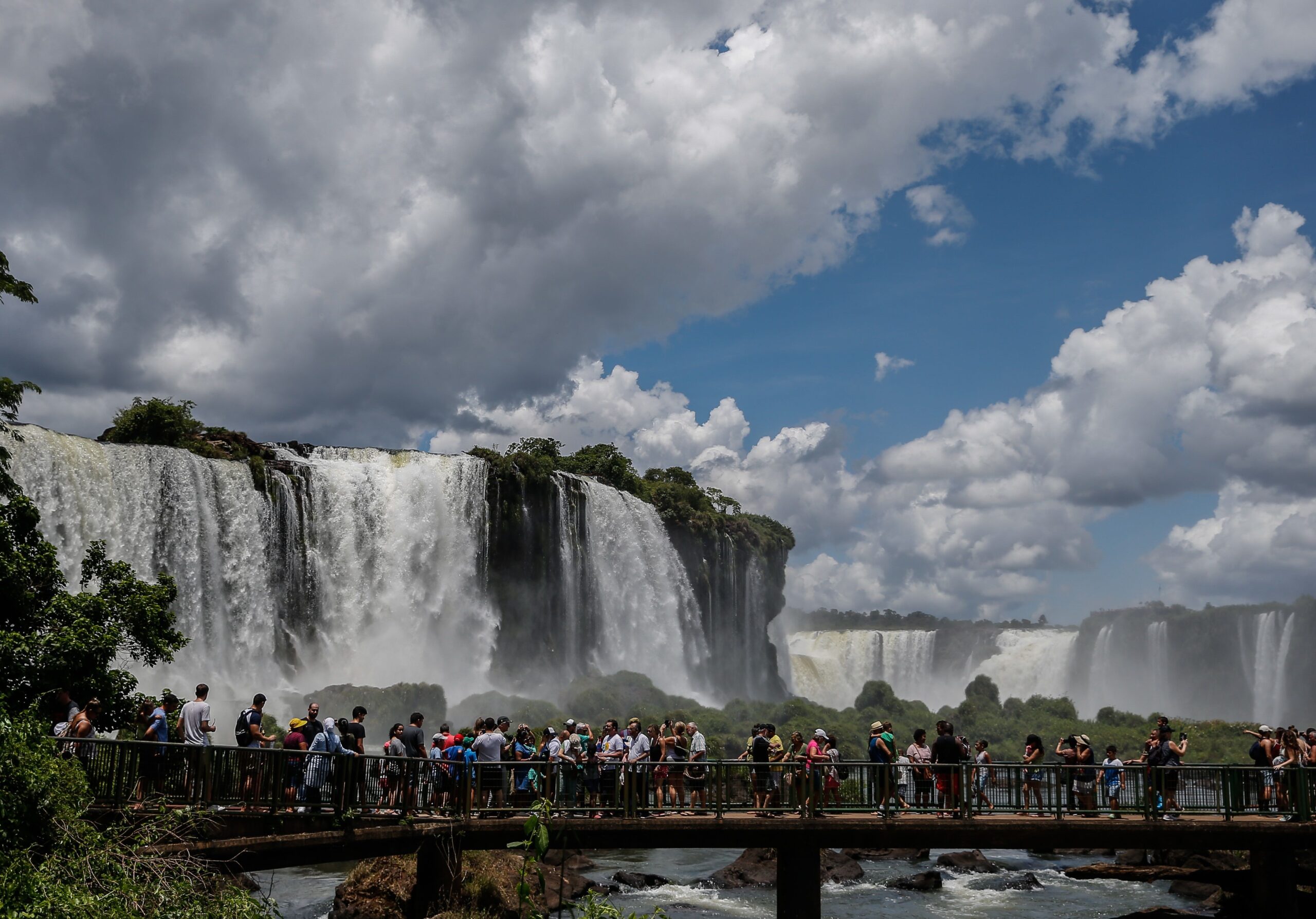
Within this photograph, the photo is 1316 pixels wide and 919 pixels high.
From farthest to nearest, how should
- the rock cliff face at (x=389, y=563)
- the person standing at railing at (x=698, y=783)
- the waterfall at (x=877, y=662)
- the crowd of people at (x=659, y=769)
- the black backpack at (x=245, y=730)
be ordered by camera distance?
the waterfall at (x=877, y=662)
the rock cliff face at (x=389, y=563)
the person standing at railing at (x=698, y=783)
the black backpack at (x=245, y=730)
the crowd of people at (x=659, y=769)

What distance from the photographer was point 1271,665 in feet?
269

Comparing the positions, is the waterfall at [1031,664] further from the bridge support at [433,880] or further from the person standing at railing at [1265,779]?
the bridge support at [433,880]

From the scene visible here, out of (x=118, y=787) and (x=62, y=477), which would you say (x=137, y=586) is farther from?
(x=62, y=477)

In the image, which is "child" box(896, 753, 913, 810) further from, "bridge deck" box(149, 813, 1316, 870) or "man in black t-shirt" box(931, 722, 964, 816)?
"man in black t-shirt" box(931, 722, 964, 816)

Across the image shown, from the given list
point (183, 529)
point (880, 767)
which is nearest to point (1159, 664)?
point (183, 529)

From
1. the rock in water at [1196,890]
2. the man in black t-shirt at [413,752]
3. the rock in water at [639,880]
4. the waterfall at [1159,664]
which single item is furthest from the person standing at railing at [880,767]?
the waterfall at [1159,664]

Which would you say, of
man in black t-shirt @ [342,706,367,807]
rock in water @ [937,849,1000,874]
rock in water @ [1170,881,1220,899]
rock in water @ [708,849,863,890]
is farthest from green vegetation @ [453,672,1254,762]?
man in black t-shirt @ [342,706,367,807]

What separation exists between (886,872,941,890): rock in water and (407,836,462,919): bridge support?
41.0 feet

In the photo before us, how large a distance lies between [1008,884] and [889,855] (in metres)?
4.24

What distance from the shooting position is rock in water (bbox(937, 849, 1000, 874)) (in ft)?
90.4

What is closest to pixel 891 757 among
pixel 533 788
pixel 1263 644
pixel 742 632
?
pixel 533 788

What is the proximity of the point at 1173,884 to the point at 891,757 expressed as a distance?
11.3 m

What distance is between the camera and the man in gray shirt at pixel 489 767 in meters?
15.5

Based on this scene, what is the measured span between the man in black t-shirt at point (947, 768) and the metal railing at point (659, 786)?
30 mm
